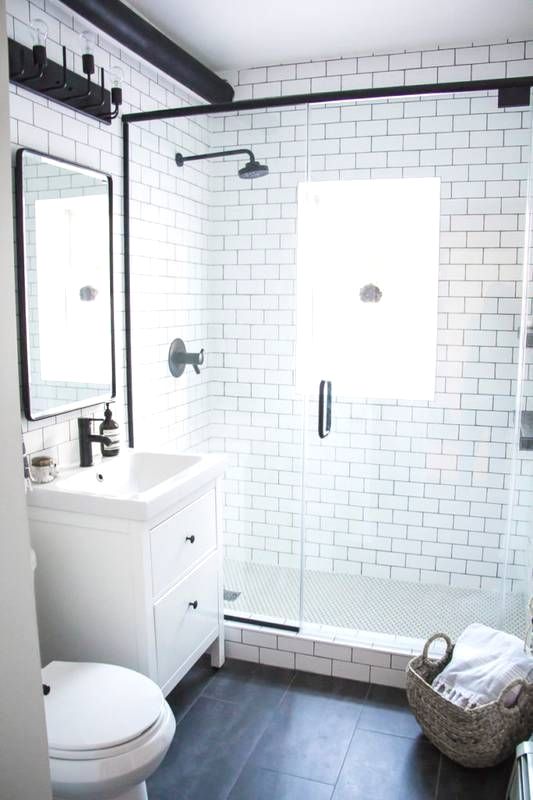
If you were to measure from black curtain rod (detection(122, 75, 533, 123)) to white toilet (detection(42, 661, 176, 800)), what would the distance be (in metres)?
2.27

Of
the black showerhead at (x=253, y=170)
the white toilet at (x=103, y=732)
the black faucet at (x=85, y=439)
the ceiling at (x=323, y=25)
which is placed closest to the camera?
the white toilet at (x=103, y=732)

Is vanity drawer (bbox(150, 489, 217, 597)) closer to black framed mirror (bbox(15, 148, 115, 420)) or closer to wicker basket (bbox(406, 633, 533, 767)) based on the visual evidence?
black framed mirror (bbox(15, 148, 115, 420))

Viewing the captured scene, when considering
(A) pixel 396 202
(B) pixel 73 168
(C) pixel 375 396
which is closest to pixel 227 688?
(C) pixel 375 396

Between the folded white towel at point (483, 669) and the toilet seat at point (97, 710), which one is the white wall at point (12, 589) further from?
the folded white towel at point (483, 669)

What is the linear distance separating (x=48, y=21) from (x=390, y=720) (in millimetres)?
2905

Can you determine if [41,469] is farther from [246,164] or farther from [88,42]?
[246,164]

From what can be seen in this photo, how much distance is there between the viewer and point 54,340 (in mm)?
2463

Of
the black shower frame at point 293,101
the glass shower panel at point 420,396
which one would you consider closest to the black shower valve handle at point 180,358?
the black shower frame at point 293,101

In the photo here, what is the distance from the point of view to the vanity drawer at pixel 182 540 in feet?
7.32

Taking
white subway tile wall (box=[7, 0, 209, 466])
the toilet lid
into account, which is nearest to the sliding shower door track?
white subway tile wall (box=[7, 0, 209, 466])

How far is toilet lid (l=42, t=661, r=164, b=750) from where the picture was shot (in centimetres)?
171

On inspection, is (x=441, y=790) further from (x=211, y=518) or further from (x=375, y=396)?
(x=375, y=396)

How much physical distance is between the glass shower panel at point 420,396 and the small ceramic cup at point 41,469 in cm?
131

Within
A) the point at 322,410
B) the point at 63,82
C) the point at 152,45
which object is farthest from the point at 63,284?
the point at 322,410
